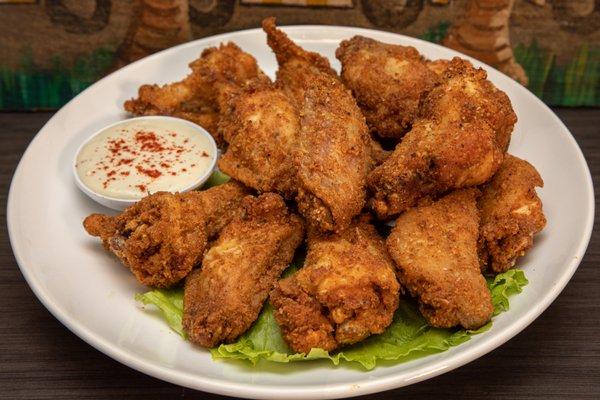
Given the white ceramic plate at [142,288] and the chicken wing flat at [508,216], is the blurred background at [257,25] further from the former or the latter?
the chicken wing flat at [508,216]

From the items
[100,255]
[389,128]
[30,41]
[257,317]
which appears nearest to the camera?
[257,317]

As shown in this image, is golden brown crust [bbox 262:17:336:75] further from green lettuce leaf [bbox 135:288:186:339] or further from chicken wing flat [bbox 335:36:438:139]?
green lettuce leaf [bbox 135:288:186:339]

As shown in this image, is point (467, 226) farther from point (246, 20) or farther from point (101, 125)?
point (246, 20)

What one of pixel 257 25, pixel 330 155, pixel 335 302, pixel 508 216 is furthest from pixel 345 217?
pixel 257 25

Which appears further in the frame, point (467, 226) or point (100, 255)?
point (100, 255)

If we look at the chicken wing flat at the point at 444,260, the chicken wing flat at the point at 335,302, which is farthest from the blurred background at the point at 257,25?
the chicken wing flat at the point at 335,302

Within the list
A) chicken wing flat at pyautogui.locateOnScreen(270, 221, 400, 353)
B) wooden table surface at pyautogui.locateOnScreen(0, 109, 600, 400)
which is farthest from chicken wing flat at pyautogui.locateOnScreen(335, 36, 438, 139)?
wooden table surface at pyautogui.locateOnScreen(0, 109, 600, 400)

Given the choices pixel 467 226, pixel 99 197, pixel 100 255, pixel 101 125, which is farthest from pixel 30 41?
pixel 467 226
